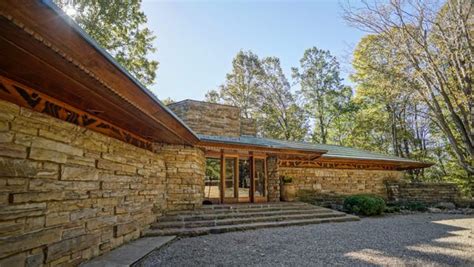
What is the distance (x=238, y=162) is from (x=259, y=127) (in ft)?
35.6

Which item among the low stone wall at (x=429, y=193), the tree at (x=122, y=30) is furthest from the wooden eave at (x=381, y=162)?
the tree at (x=122, y=30)

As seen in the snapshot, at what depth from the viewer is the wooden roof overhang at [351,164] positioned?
10.2m

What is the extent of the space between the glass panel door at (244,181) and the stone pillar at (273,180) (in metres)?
0.88

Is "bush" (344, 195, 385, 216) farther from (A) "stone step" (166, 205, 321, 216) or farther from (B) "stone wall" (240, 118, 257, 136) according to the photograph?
(B) "stone wall" (240, 118, 257, 136)

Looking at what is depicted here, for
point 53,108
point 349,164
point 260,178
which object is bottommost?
point 260,178

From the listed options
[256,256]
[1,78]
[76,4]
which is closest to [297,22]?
[256,256]

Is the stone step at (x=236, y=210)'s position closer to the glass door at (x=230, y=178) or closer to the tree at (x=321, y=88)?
the glass door at (x=230, y=178)

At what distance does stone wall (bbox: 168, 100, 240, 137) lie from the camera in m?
9.24

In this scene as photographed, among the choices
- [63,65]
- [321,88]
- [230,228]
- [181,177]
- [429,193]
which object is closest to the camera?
[63,65]

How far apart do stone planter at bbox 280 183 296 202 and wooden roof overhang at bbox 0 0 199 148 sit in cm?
727

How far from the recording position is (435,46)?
5.57 metres

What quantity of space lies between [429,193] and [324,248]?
1001 centimetres

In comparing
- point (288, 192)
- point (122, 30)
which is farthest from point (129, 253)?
point (122, 30)

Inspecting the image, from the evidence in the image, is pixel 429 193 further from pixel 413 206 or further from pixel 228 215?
pixel 228 215
